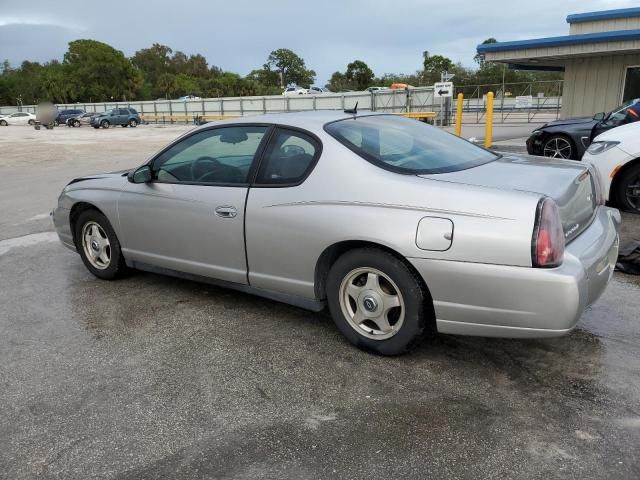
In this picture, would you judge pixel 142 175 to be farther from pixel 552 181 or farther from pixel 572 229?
pixel 572 229

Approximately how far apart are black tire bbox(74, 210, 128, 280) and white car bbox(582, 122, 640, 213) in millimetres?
5290

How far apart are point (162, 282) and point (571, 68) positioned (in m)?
15.3

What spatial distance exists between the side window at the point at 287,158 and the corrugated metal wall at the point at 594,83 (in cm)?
1456

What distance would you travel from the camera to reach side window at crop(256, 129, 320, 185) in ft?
12.0

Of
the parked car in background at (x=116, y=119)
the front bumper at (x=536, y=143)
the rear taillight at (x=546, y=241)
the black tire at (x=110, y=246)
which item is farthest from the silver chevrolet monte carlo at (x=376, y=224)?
the parked car in background at (x=116, y=119)

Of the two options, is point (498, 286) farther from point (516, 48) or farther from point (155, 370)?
point (516, 48)

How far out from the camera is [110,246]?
489 cm

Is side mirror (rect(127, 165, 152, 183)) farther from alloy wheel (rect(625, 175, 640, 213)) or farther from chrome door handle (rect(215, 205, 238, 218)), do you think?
alloy wheel (rect(625, 175, 640, 213))

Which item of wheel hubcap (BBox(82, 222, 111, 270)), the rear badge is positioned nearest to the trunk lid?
the rear badge

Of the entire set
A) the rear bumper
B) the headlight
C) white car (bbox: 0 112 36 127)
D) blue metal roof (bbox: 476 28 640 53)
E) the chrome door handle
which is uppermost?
blue metal roof (bbox: 476 28 640 53)

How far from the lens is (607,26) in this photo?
17312mm

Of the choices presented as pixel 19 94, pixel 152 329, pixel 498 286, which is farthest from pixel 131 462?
pixel 19 94

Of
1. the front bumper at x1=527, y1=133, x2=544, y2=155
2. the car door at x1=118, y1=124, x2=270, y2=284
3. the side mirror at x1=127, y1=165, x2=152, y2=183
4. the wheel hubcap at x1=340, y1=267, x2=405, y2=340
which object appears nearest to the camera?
the wheel hubcap at x1=340, y1=267, x2=405, y2=340

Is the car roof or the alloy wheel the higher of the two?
the car roof
